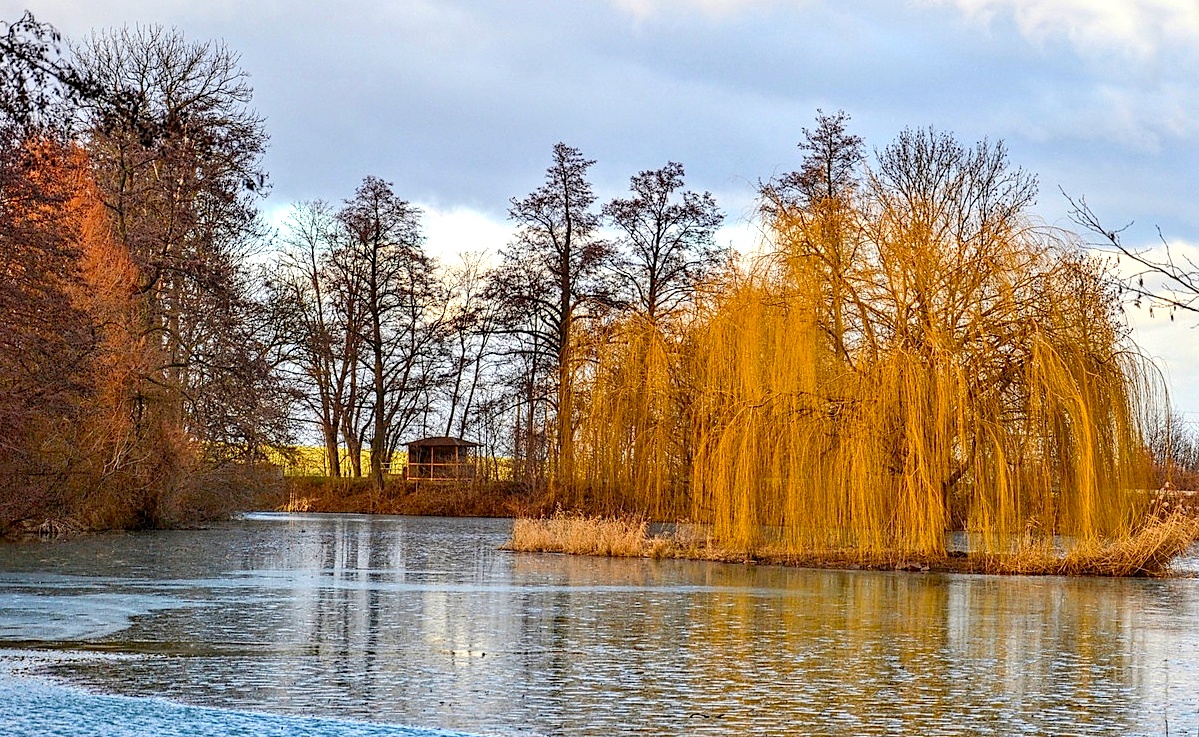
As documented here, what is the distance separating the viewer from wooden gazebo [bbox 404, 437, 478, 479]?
61188mm

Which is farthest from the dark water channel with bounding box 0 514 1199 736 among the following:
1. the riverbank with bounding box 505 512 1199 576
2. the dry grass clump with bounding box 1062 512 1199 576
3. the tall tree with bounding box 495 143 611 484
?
the tall tree with bounding box 495 143 611 484

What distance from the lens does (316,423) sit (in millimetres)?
58719

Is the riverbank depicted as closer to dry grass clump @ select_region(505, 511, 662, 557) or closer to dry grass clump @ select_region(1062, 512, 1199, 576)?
dry grass clump @ select_region(1062, 512, 1199, 576)

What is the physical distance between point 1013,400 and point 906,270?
3259 mm

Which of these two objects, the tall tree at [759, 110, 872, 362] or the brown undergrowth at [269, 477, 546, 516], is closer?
the tall tree at [759, 110, 872, 362]

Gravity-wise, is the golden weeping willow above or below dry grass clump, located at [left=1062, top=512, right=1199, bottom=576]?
above

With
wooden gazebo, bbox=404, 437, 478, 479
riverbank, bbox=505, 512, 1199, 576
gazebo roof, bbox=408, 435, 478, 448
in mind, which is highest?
gazebo roof, bbox=408, 435, 478, 448

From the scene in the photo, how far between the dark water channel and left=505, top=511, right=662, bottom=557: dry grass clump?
539 centimetres

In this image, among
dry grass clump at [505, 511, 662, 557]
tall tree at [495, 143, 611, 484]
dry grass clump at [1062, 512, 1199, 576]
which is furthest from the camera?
tall tree at [495, 143, 611, 484]

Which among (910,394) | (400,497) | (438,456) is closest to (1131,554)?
(910,394)

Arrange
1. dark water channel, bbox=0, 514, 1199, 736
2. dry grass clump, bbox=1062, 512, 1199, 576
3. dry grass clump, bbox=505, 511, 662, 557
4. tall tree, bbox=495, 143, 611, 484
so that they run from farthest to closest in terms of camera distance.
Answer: tall tree, bbox=495, 143, 611, 484
dry grass clump, bbox=505, 511, 662, 557
dry grass clump, bbox=1062, 512, 1199, 576
dark water channel, bbox=0, 514, 1199, 736

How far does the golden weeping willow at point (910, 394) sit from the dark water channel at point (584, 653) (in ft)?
5.73

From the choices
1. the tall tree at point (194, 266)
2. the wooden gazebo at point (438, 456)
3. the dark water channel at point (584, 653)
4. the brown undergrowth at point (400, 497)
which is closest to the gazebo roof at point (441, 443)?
the wooden gazebo at point (438, 456)

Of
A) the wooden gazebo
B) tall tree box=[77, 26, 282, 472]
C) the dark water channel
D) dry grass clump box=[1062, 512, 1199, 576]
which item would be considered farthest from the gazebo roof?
dry grass clump box=[1062, 512, 1199, 576]
